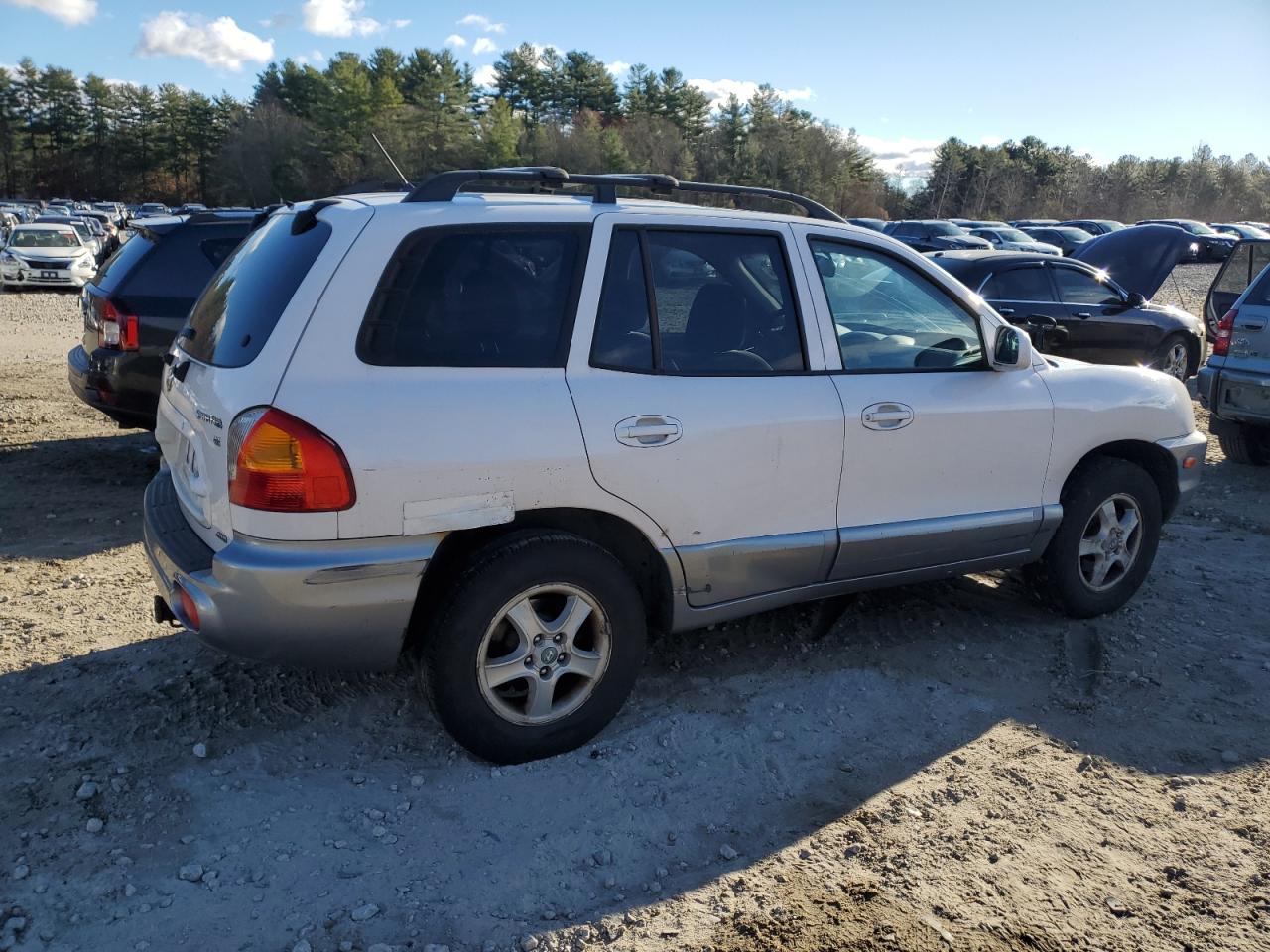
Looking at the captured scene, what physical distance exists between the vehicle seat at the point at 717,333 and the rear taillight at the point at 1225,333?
238 inches

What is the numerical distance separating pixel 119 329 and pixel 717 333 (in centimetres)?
492

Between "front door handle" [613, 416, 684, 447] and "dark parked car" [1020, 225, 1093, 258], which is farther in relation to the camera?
"dark parked car" [1020, 225, 1093, 258]

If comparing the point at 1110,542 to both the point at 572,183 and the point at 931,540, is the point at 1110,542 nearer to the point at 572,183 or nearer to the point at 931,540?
the point at 931,540

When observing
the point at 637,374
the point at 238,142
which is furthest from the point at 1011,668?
the point at 238,142

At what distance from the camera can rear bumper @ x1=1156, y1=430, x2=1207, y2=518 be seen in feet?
16.8

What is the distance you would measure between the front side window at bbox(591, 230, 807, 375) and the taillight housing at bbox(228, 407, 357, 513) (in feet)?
3.22

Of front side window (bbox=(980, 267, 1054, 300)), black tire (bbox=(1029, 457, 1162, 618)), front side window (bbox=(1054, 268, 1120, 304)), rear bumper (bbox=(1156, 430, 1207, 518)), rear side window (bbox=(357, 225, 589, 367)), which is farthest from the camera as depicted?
front side window (bbox=(1054, 268, 1120, 304))

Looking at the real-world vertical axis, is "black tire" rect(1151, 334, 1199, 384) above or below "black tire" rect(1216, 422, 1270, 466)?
above

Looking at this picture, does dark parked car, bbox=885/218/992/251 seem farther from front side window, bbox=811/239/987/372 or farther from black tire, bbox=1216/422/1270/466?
front side window, bbox=811/239/987/372

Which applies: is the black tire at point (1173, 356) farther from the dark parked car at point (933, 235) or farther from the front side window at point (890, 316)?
the dark parked car at point (933, 235)

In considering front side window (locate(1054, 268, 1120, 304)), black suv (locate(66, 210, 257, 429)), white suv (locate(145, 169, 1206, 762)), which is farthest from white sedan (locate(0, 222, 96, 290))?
white suv (locate(145, 169, 1206, 762))

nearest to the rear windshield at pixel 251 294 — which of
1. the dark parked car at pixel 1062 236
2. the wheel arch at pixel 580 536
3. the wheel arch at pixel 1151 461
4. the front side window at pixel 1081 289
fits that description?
the wheel arch at pixel 580 536

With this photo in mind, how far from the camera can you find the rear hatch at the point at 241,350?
320cm

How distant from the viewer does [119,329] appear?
276 inches
